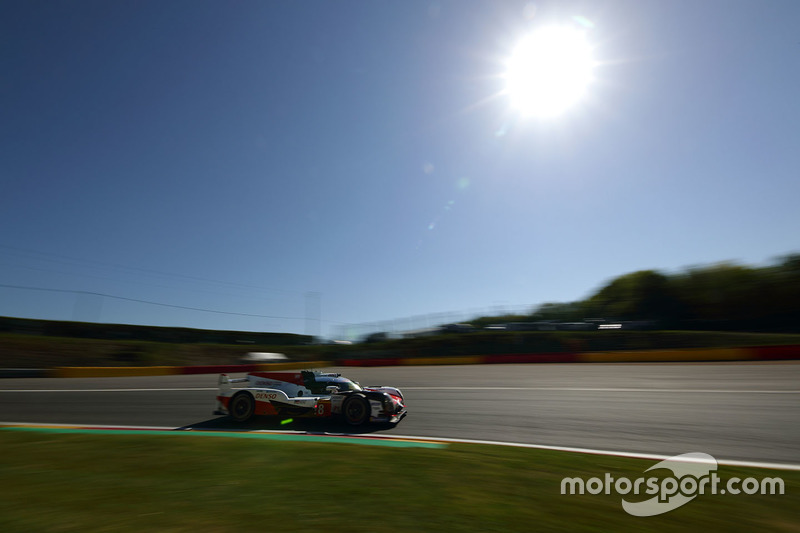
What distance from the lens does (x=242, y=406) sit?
8523 millimetres

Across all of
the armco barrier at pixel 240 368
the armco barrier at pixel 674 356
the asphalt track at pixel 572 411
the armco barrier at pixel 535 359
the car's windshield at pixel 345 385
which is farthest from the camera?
the armco barrier at pixel 535 359

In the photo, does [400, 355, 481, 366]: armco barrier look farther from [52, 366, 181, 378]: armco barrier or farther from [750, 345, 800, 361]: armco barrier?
[750, 345, 800, 361]: armco barrier

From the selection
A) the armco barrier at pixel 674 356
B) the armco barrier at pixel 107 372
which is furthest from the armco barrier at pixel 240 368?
the armco barrier at pixel 674 356

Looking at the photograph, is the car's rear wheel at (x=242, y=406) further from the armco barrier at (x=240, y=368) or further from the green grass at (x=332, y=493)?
the armco barrier at (x=240, y=368)

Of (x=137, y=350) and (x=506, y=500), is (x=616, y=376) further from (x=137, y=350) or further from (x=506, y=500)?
(x=137, y=350)

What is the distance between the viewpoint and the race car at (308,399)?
7.90m

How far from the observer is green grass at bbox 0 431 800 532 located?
3.25m

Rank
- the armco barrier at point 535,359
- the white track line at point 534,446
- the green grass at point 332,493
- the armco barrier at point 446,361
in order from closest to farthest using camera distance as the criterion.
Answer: the green grass at point 332,493, the white track line at point 534,446, the armco barrier at point 535,359, the armco barrier at point 446,361

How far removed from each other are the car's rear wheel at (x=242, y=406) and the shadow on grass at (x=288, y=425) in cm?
16

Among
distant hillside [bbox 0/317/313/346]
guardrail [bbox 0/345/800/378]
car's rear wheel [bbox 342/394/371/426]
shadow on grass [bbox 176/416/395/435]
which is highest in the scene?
distant hillside [bbox 0/317/313/346]

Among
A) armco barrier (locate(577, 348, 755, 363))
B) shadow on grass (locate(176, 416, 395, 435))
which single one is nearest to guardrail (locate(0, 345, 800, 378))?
armco barrier (locate(577, 348, 755, 363))

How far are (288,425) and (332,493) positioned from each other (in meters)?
4.80

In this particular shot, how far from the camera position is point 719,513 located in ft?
11.3

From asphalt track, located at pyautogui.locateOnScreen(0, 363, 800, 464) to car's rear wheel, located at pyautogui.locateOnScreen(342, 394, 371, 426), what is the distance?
0.23 metres
